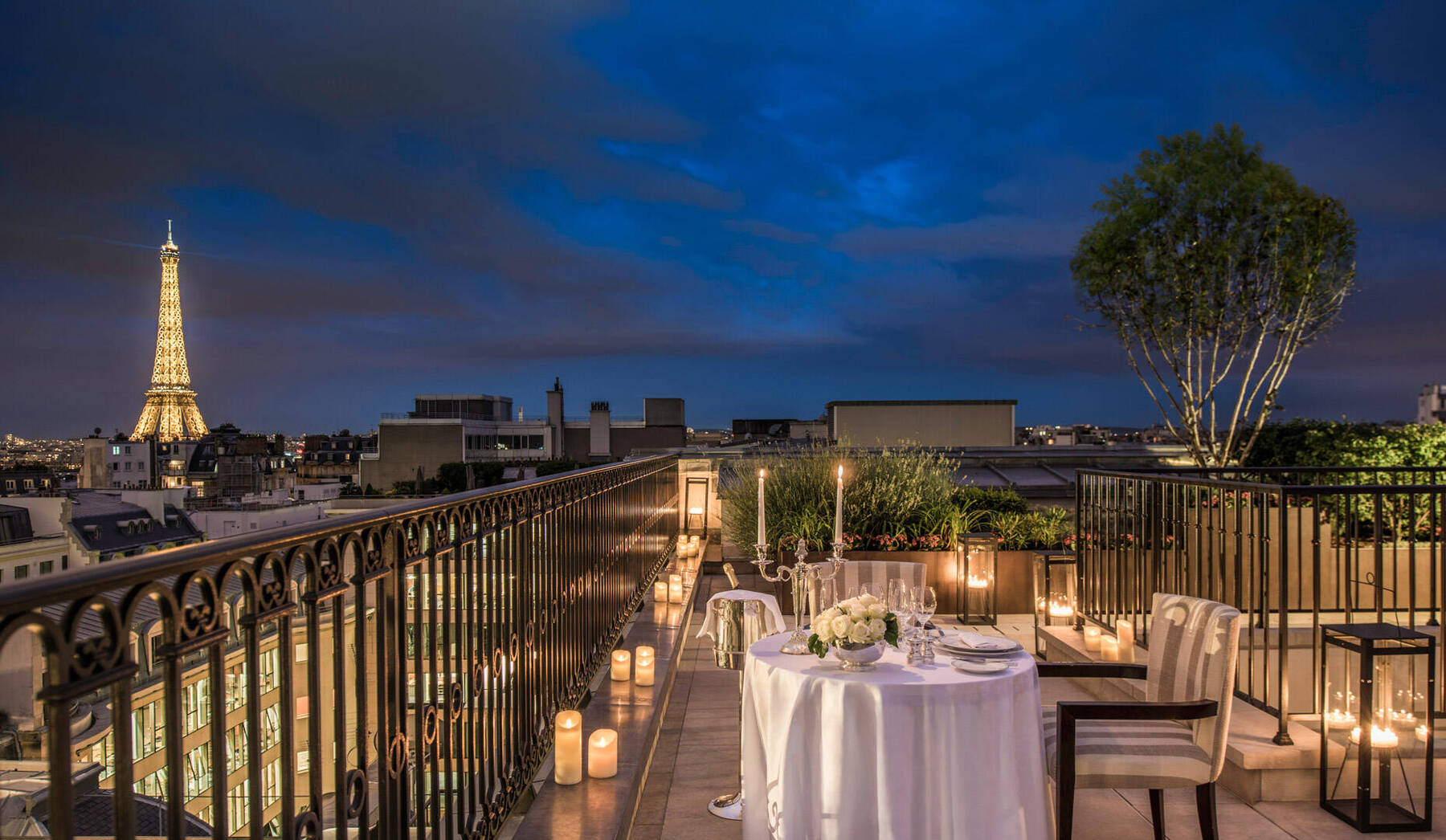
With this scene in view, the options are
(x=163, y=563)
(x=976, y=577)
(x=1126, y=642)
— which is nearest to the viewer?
(x=163, y=563)

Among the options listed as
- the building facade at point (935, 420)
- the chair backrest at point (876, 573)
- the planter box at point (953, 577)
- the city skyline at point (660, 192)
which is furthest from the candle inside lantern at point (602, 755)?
the building facade at point (935, 420)

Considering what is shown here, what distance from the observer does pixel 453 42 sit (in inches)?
596

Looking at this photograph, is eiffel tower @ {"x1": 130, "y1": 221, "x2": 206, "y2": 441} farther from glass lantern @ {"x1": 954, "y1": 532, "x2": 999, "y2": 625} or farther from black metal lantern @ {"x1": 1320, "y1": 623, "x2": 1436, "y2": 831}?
black metal lantern @ {"x1": 1320, "y1": 623, "x2": 1436, "y2": 831}

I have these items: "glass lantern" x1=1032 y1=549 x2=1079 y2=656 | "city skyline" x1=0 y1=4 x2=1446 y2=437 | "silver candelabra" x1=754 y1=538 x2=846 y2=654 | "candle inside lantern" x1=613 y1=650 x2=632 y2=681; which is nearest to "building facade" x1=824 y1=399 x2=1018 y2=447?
"city skyline" x1=0 y1=4 x2=1446 y2=437

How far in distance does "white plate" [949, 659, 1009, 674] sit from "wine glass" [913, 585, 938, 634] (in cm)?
19

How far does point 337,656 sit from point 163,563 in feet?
1.58

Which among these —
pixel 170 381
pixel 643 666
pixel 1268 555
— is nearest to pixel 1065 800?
pixel 1268 555

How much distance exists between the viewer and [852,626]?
2.58 meters

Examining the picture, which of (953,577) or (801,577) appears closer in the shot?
(801,577)

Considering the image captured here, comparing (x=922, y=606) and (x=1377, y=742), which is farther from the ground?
(x=922, y=606)

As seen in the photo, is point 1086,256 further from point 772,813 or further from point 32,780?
point 32,780

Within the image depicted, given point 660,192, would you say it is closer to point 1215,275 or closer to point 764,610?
point 1215,275

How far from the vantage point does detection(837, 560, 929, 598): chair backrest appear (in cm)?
350

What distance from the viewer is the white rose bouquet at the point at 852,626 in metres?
2.58
